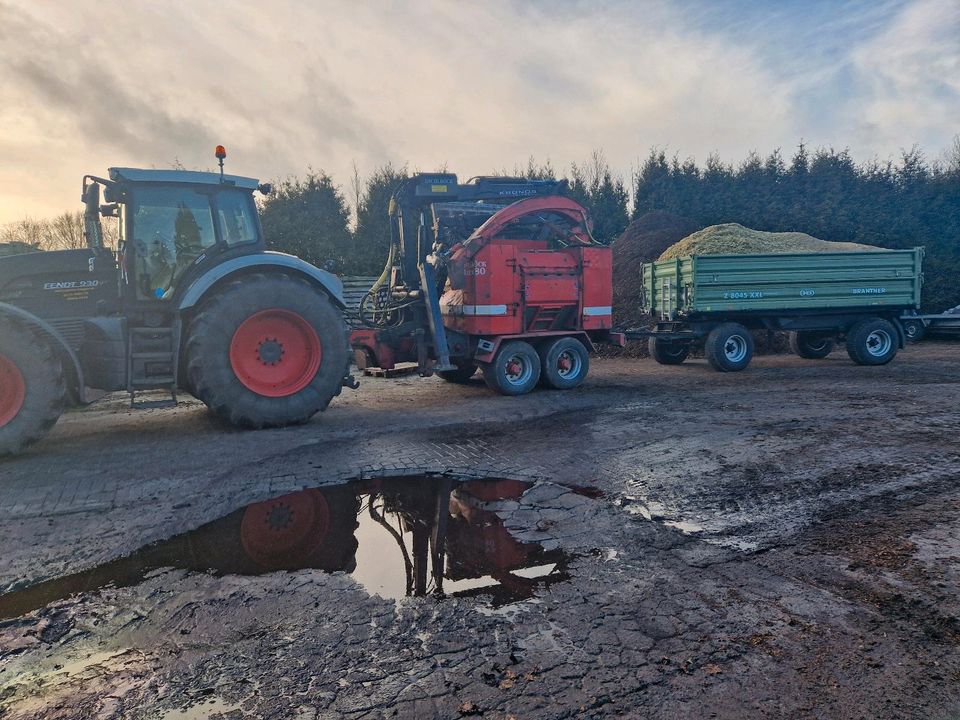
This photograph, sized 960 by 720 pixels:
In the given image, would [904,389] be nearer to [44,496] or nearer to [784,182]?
[44,496]

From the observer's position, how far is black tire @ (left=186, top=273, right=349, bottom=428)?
21.8ft

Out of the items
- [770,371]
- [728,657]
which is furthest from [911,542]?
[770,371]

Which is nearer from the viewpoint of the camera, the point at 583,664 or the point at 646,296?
the point at 583,664

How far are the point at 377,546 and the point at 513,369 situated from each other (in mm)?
5919

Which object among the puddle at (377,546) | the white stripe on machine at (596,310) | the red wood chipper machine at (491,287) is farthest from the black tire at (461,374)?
the puddle at (377,546)

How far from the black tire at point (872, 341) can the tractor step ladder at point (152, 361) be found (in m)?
11.8

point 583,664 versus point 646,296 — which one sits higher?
point 646,296

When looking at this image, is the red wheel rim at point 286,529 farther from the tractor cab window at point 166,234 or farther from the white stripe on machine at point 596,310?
the white stripe on machine at point 596,310

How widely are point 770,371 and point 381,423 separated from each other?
7622 millimetres

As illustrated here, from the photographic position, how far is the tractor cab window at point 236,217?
7219 mm

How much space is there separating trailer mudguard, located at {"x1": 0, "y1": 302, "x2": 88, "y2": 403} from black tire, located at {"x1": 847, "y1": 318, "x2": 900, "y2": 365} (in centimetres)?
1259

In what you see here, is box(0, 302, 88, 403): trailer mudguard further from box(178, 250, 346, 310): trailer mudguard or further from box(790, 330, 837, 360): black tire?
box(790, 330, 837, 360): black tire

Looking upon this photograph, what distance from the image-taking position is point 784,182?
77.3ft

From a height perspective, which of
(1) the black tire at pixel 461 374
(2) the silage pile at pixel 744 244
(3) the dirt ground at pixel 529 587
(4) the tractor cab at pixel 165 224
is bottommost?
(3) the dirt ground at pixel 529 587
